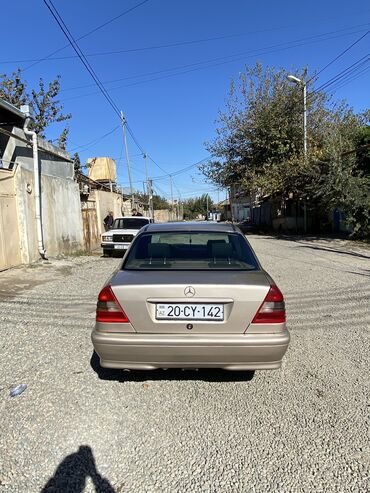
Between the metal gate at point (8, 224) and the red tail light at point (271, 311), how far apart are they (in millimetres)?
8216

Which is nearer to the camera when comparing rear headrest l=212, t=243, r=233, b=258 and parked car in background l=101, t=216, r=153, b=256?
rear headrest l=212, t=243, r=233, b=258

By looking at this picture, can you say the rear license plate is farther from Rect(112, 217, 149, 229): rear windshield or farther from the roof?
Rect(112, 217, 149, 229): rear windshield

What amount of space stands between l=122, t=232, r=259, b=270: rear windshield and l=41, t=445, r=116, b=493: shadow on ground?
1611 mm

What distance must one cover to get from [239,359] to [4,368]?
2.51 meters

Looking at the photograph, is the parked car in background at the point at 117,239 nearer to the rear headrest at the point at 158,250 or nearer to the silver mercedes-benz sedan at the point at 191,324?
the rear headrest at the point at 158,250

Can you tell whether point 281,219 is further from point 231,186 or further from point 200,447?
point 200,447

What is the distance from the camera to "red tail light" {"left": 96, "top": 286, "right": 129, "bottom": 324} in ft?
10.4

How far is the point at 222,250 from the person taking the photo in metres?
3.96

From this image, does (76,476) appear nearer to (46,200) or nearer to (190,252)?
(190,252)

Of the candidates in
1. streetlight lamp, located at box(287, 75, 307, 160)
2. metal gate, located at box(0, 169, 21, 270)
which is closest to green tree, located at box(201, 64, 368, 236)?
streetlight lamp, located at box(287, 75, 307, 160)

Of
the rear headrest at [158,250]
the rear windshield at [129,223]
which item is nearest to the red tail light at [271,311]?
the rear headrest at [158,250]

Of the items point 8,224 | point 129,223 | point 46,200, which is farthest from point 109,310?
point 129,223

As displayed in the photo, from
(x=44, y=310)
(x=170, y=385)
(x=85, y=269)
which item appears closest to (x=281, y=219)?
(x=85, y=269)

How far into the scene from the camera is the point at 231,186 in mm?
27141
